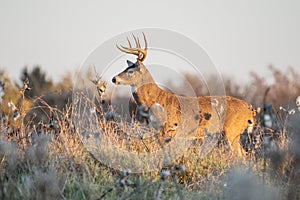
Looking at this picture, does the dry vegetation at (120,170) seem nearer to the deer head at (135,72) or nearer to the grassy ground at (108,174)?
the grassy ground at (108,174)

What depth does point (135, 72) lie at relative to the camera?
1023 cm

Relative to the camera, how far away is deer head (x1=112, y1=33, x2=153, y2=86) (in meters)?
9.85

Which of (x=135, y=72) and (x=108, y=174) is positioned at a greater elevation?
(x=135, y=72)

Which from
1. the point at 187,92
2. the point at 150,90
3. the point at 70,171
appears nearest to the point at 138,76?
the point at 150,90

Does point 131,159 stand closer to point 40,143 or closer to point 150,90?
point 40,143

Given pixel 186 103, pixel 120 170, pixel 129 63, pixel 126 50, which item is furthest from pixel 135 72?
pixel 120 170

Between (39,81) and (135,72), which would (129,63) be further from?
(39,81)

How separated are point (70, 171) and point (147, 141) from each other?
157 centimetres

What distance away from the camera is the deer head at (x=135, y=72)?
9.85 metres

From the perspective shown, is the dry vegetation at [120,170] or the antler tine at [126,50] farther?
the antler tine at [126,50]

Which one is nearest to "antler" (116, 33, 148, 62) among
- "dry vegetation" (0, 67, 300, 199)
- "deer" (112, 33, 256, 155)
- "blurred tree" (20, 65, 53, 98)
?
"deer" (112, 33, 256, 155)

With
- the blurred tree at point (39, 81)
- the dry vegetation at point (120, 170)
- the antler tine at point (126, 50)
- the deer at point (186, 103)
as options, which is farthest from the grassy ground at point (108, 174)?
the blurred tree at point (39, 81)

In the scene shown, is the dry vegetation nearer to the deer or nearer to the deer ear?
the deer

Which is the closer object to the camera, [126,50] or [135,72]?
[126,50]
